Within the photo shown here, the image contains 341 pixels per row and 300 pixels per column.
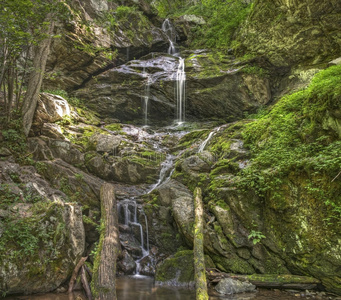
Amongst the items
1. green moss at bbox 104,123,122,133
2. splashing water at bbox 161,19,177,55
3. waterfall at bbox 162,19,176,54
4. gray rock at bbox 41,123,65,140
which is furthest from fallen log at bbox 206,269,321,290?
waterfall at bbox 162,19,176,54

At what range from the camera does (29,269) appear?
4562mm

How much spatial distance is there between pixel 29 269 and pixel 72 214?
1.53 m

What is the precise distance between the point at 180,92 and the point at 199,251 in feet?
37.3

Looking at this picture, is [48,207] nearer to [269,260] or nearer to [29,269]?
[29,269]

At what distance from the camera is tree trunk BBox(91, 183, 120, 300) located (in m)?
4.35

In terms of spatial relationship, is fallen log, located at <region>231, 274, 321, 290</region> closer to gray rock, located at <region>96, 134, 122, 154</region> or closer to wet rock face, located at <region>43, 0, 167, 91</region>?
gray rock, located at <region>96, 134, 122, 154</region>

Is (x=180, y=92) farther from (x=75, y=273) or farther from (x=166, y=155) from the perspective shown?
(x=75, y=273)

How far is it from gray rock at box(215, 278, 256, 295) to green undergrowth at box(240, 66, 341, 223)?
7.16ft

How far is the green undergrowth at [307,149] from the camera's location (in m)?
4.90

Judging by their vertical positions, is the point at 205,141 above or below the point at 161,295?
above

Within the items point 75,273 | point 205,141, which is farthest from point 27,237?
point 205,141

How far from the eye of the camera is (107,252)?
544cm

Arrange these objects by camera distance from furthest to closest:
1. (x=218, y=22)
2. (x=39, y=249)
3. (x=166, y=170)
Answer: (x=218, y=22), (x=166, y=170), (x=39, y=249)

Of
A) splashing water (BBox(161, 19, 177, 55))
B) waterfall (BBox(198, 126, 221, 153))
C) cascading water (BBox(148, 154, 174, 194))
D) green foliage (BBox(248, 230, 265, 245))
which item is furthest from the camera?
splashing water (BBox(161, 19, 177, 55))
